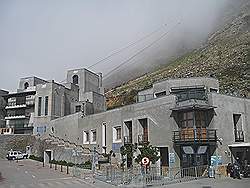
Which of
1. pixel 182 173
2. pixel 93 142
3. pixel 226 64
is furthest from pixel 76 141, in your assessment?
pixel 226 64

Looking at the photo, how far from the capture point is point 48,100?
6141 cm

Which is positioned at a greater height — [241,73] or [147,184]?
[241,73]

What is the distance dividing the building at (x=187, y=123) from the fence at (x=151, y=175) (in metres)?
1.20

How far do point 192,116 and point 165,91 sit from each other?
6.04 metres

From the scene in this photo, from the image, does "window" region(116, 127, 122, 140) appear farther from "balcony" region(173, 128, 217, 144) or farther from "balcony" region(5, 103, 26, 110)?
"balcony" region(5, 103, 26, 110)

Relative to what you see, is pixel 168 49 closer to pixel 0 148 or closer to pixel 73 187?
pixel 0 148

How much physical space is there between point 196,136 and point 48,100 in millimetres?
41642

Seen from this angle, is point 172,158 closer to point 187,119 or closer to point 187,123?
point 187,123

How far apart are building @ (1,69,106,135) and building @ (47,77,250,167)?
69.8 feet

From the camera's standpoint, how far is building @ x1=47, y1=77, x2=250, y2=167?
26766 millimetres

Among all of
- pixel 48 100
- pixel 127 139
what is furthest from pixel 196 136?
pixel 48 100

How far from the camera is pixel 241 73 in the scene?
82.6m

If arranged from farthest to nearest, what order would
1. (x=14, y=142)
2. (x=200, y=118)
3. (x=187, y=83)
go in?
(x=14, y=142)
(x=187, y=83)
(x=200, y=118)

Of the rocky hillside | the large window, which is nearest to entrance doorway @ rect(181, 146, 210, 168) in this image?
the large window
